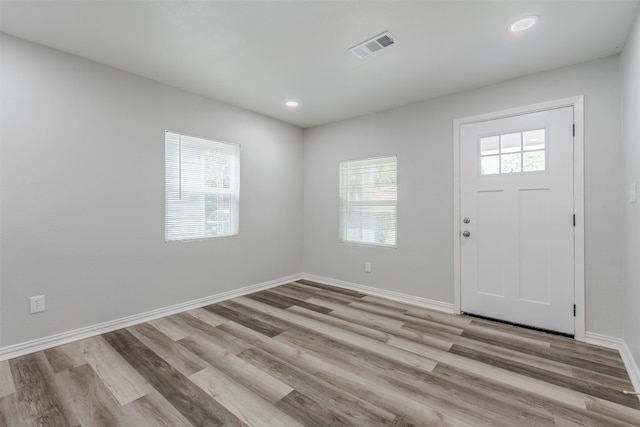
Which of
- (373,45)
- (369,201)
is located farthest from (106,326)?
(373,45)

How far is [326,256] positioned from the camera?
444cm

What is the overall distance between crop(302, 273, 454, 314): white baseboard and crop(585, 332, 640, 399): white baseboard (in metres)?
1.14

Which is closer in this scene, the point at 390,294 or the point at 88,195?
the point at 88,195

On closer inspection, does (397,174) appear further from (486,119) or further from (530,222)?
(530,222)

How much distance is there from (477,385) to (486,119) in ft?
8.08

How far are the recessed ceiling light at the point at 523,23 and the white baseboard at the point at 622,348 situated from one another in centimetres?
241

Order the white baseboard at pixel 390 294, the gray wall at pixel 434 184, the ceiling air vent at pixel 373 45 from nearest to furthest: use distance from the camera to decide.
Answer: the ceiling air vent at pixel 373 45 < the gray wall at pixel 434 184 < the white baseboard at pixel 390 294

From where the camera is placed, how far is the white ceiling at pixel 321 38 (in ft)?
6.29

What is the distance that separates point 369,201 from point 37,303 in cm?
349

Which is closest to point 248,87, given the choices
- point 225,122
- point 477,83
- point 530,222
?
point 225,122

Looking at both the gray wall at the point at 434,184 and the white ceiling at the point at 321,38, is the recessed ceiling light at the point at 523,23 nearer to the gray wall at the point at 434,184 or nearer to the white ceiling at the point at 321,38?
the white ceiling at the point at 321,38

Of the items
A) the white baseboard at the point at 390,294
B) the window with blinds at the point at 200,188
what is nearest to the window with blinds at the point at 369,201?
the white baseboard at the point at 390,294

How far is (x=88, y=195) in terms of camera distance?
2.59 metres

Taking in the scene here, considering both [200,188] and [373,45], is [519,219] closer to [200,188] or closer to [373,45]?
[373,45]
